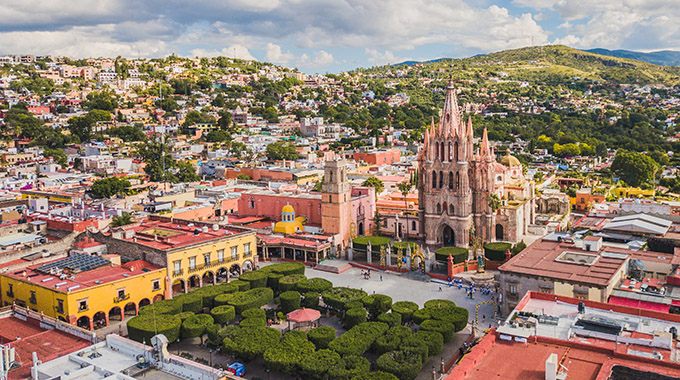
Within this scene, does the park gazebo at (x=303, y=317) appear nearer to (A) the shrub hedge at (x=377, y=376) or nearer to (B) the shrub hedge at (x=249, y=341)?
(B) the shrub hedge at (x=249, y=341)

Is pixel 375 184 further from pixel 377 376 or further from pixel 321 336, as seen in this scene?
pixel 377 376

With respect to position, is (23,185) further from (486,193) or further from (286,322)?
(486,193)

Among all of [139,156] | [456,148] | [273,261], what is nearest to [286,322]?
[273,261]

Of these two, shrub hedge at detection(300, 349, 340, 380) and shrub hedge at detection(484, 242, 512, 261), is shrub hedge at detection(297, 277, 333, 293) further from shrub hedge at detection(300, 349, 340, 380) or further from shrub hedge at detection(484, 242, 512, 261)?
shrub hedge at detection(484, 242, 512, 261)

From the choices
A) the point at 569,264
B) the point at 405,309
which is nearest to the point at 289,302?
the point at 405,309

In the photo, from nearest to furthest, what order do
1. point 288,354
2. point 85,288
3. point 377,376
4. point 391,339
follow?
point 377,376 < point 288,354 < point 391,339 < point 85,288

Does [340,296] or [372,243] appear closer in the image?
[340,296]

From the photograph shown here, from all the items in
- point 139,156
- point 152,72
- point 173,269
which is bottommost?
point 173,269
